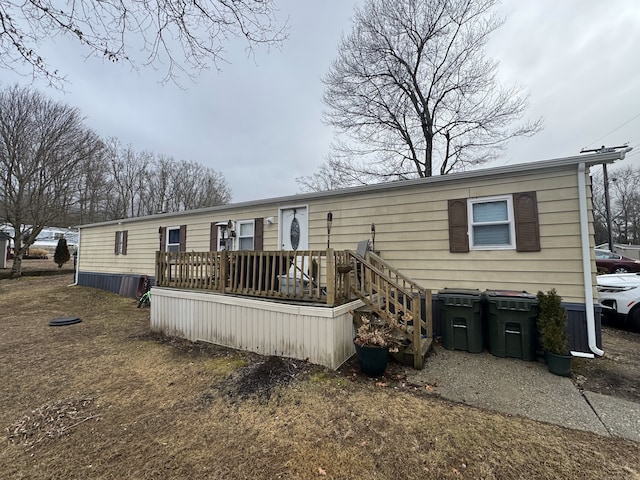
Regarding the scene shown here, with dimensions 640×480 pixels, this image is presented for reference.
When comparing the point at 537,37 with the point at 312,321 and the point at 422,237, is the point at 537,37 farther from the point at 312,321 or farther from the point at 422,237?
the point at 312,321

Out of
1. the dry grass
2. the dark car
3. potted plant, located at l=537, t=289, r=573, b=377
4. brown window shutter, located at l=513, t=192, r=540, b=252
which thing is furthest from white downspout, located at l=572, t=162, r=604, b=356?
the dark car

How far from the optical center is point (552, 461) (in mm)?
2086

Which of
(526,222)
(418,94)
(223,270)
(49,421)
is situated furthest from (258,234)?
(418,94)

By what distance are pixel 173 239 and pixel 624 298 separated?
11371 mm

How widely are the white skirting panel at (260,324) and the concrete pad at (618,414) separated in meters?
2.68

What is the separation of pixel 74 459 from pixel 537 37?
12.6 m

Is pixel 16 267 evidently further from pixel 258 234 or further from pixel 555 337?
pixel 555 337

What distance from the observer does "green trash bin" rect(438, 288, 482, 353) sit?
14.1ft

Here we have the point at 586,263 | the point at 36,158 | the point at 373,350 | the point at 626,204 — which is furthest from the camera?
the point at 626,204

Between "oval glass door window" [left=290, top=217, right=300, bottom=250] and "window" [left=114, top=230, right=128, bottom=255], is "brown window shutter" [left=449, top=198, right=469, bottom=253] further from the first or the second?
"window" [left=114, top=230, right=128, bottom=255]

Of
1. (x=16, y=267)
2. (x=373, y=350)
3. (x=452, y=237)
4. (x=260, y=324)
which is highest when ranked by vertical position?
(x=452, y=237)

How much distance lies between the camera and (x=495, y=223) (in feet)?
15.9

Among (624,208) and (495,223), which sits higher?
(624,208)

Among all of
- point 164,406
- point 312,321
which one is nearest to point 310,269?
point 312,321
